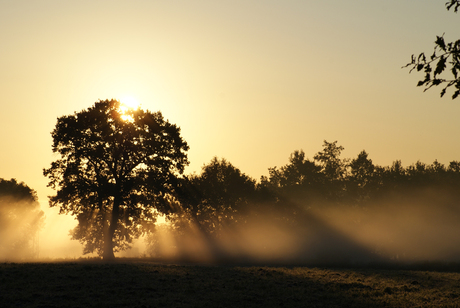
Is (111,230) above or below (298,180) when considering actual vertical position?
below

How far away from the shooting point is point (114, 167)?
45.3 meters

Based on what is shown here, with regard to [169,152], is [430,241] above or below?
below

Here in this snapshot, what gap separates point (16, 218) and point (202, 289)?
298ft

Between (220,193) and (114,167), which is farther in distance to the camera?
(220,193)

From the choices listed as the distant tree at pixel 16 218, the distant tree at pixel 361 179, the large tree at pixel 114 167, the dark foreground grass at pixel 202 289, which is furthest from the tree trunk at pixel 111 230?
the distant tree at pixel 361 179

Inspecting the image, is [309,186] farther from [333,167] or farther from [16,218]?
[16,218]

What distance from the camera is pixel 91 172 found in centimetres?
4506

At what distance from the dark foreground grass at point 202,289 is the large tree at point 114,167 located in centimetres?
2062

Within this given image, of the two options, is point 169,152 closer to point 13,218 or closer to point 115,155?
point 115,155

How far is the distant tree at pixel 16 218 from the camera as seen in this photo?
8862 centimetres

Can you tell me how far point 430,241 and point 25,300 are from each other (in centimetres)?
9635

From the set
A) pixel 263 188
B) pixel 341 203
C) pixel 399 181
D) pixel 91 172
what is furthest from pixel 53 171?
pixel 399 181

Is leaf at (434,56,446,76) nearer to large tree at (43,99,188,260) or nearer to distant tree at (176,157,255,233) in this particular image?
large tree at (43,99,188,260)

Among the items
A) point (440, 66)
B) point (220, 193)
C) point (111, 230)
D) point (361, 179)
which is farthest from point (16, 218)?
point (440, 66)
